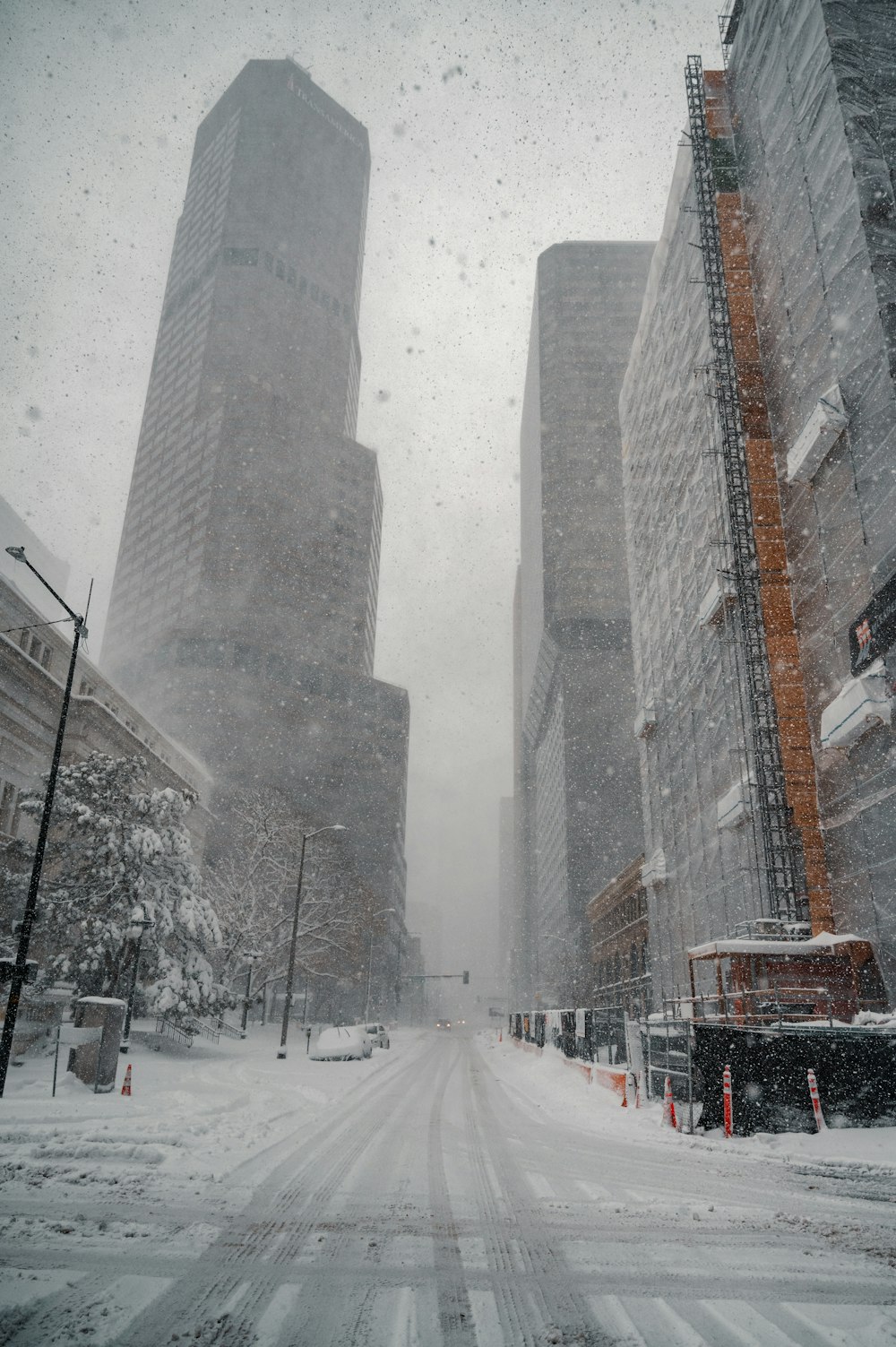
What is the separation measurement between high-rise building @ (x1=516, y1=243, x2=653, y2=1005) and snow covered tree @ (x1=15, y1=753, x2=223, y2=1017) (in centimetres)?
8486

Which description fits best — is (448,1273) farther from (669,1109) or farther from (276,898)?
(276,898)

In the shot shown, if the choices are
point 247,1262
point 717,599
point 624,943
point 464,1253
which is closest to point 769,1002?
point 717,599

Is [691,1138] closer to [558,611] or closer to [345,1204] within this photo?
[345,1204]

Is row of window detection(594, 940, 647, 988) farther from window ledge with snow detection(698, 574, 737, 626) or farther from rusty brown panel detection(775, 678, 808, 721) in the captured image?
rusty brown panel detection(775, 678, 808, 721)

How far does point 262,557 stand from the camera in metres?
130

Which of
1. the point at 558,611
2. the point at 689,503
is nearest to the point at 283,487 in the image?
the point at 558,611

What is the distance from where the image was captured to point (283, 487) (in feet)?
459

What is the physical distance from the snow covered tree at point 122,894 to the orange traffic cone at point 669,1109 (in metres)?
19.1

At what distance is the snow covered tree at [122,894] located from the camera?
1053 inches

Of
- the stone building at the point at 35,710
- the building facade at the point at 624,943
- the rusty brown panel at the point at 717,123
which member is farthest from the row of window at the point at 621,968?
the rusty brown panel at the point at 717,123

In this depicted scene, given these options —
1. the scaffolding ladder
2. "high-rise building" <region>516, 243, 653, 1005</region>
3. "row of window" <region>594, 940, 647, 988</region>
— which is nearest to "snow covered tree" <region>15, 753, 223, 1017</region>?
the scaffolding ladder

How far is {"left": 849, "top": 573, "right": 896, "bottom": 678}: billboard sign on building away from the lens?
22.6 meters

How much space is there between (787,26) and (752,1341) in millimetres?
43419

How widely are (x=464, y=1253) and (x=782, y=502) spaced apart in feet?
105
